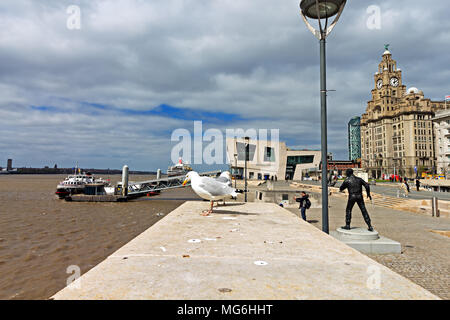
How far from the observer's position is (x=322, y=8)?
7.70 meters

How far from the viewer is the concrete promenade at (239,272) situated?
3189mm

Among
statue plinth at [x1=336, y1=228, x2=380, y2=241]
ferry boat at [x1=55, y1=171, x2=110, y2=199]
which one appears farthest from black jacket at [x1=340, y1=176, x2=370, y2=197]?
ferry boat at [x1=55, y1=171, x2=110, y2=199]

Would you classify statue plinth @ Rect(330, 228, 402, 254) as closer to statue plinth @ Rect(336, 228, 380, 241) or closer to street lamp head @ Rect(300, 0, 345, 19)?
statue plinth @ Rect(336, 228, 380, 241)

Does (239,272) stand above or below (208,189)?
below

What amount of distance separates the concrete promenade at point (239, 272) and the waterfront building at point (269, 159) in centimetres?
7805

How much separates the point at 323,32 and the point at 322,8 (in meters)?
0.67

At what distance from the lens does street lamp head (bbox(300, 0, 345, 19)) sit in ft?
24.5

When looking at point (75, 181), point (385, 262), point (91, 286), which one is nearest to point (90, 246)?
point (91, 286)

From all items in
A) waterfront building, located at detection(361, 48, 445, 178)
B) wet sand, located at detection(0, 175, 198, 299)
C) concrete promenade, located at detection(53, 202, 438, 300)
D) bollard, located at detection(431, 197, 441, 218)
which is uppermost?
waterfront building, located at detection(361, 48, 445, 178)

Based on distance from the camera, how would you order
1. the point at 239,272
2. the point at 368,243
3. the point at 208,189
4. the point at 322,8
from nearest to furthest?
the point at 239,272 → the point at 368,243 → the point at 322,8 → the point at 208,189

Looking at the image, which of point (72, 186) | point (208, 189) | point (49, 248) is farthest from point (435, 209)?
point (72, 186)

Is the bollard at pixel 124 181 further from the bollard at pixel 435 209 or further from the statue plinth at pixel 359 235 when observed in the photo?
the bollard at pixel 435 209

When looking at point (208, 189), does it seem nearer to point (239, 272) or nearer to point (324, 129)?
point (324, 129)

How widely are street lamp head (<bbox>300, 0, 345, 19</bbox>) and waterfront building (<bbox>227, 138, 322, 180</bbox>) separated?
75.6 m
